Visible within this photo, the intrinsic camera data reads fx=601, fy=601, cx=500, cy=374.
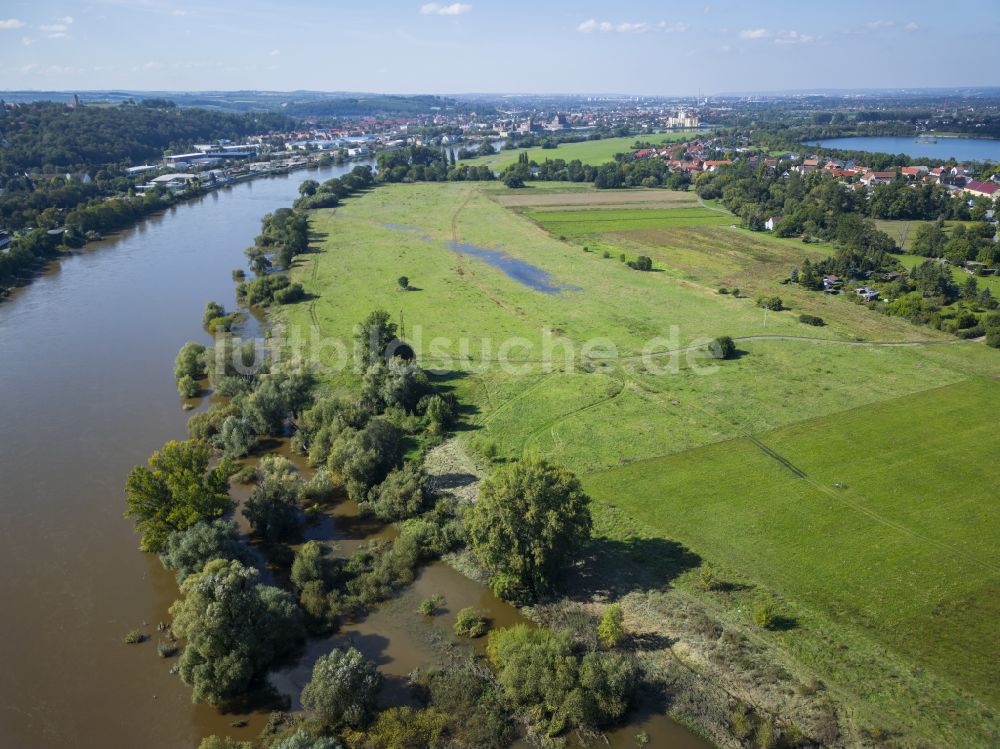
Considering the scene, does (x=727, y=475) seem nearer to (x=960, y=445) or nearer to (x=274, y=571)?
(x=960, y=445)

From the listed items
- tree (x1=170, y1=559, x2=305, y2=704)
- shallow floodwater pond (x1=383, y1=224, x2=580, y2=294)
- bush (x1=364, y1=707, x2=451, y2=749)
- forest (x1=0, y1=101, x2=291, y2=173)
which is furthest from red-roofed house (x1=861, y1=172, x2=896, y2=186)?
forest (x1=0, y1=101, x2=291, y2=173)

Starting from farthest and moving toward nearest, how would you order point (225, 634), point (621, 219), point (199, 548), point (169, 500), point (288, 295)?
point (621, 219) < point (288, 295) < point (169, 500) < point (199, 548) < point (225, 634)

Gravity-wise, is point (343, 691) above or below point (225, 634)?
below

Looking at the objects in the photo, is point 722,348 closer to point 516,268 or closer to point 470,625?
point 516,268

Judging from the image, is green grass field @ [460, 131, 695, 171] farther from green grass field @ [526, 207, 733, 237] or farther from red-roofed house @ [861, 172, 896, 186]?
red-roofed house @ [861, 172, 896, 186]

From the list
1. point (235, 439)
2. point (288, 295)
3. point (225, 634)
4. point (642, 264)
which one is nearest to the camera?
point (225, 634)

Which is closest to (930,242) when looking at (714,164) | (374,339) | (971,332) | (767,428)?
(971,332)
